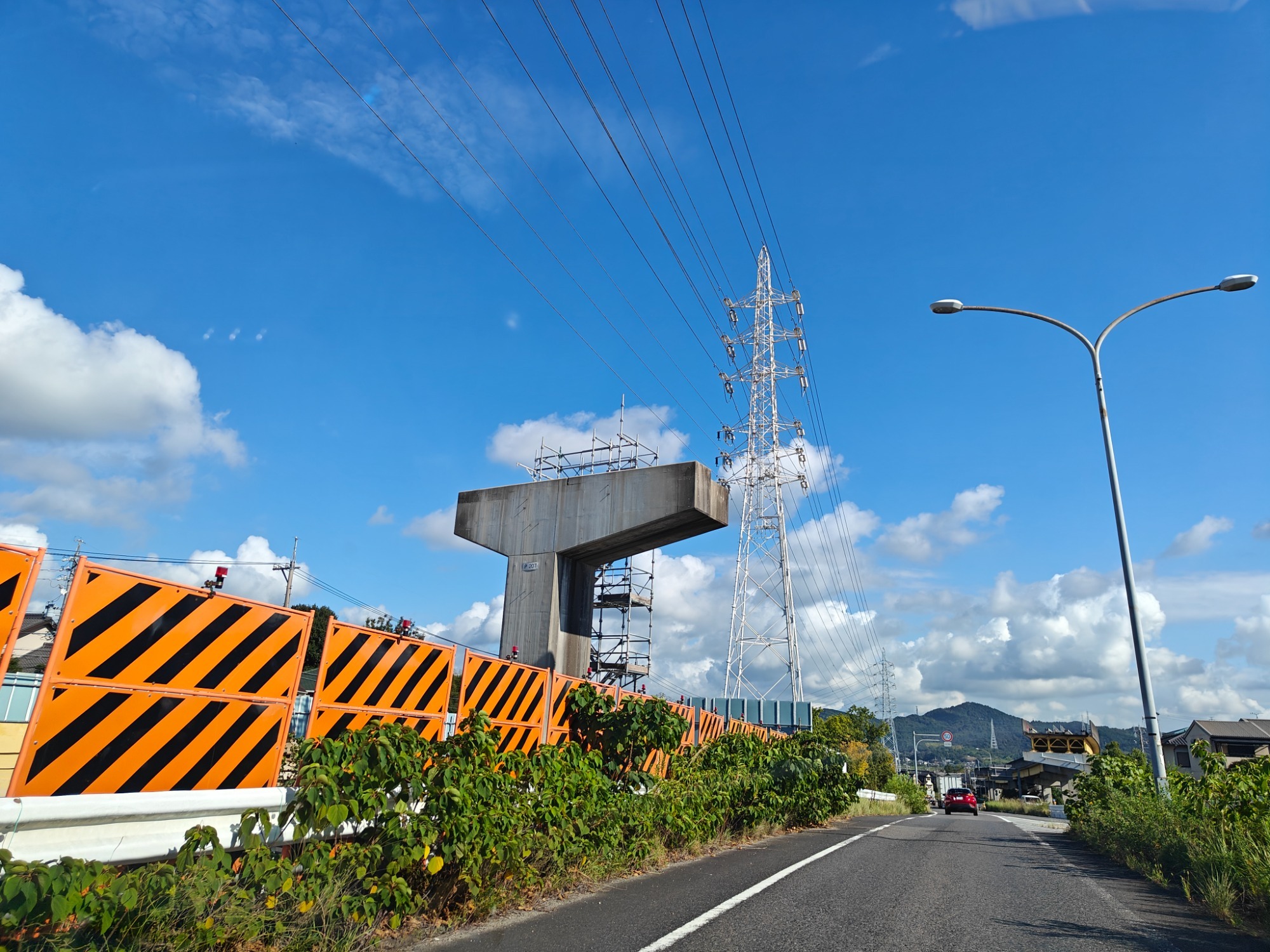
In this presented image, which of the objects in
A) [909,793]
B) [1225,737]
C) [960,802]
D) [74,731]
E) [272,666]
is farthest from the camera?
[1225,737]

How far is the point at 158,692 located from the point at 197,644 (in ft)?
1.34

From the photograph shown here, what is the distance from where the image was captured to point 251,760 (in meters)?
6.00

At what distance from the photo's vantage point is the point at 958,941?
569 centimetres

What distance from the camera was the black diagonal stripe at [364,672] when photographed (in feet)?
22.4

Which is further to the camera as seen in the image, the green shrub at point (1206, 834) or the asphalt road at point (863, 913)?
the green shrub at point (1206, 834)

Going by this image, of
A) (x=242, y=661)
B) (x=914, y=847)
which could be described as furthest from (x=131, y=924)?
(x=914, y=847)

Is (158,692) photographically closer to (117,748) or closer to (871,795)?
(117,748)

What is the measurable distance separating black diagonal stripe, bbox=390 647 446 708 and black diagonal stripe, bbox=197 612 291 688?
154 centimetres

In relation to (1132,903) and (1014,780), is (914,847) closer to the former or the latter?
(1132,903)

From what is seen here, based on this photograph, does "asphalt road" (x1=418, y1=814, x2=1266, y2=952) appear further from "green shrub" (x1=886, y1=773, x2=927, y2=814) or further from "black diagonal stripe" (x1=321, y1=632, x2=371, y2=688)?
"green shrub" (x1=886, y1=773, x2=927, y2=814)

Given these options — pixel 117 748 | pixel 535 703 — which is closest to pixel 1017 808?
pixel 535 703

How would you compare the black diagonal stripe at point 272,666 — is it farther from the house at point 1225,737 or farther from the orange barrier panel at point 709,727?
the house at point 1225,737

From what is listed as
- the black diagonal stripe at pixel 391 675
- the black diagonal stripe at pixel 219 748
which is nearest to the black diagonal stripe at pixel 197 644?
the black diagonal stripe at pixel 219 748

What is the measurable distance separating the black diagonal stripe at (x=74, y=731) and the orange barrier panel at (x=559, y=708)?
5.48 meters
